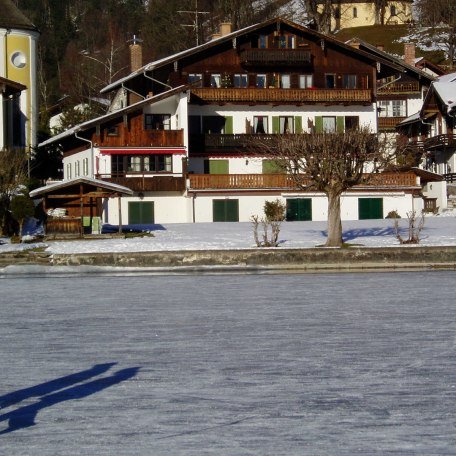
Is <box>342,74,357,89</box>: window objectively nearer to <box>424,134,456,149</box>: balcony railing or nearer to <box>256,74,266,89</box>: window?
<box>256,74,266,89</box>: window

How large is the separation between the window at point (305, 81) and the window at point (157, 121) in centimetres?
888

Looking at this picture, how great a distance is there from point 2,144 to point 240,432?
50.8 metres

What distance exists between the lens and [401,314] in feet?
69.4

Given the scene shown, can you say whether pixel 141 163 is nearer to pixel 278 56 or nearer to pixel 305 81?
pixel 278 56

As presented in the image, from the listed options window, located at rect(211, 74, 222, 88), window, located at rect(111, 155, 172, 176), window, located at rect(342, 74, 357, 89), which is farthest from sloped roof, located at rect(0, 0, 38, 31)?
window, located at rect(342, 74, 357, 89)

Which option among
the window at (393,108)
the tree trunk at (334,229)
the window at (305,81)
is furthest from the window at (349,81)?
the tree trunk at (334,229)


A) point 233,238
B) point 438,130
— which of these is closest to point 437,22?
point 438,130

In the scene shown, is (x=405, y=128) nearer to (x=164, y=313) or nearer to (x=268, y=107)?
(x=268, y=107)

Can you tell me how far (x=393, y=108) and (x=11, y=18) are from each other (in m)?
32.1

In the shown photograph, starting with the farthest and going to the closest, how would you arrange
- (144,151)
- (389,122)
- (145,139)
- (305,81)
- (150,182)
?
(389,122)
(305,81)
(145,139)
(144,151)
(150,182)

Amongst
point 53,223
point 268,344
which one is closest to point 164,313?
point 268,344

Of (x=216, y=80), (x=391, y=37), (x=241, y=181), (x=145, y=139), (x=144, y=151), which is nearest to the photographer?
(x=241, y=181)

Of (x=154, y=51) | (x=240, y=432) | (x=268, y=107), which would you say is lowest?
(x=240, y=432)

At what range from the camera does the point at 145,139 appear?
58.8 m
